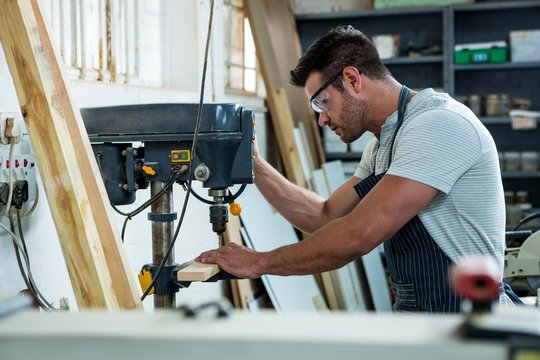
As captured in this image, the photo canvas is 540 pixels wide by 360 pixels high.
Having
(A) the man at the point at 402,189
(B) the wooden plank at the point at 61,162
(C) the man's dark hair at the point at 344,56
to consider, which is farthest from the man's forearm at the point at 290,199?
(B) the wooden plank at the point at 61,162

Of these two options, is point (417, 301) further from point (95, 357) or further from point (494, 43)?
point (494, 43)

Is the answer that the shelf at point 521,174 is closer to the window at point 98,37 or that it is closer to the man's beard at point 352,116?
the window at point 98,37

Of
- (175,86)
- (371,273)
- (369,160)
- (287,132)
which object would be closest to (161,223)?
(369,160)

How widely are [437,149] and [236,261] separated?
0.58 m

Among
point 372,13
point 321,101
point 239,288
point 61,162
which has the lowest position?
point 239,288

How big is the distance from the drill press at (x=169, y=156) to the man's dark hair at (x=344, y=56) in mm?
472

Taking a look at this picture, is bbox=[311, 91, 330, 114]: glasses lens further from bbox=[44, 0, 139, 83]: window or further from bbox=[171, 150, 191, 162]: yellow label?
bbox=[44, 0, 139, 83]: window

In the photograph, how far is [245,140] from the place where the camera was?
5.84 feet

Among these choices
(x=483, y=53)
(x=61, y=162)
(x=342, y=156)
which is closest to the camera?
(x=61, y=162)

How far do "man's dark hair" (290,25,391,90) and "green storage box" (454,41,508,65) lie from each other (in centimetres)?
315

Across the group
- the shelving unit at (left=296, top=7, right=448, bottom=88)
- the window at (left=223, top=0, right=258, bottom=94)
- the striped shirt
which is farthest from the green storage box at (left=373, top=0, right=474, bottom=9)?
the striped shirt

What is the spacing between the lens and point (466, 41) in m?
5.52

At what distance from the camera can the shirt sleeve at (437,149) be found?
1.78 m

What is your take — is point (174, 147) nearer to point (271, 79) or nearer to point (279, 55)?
point (271, 79)
